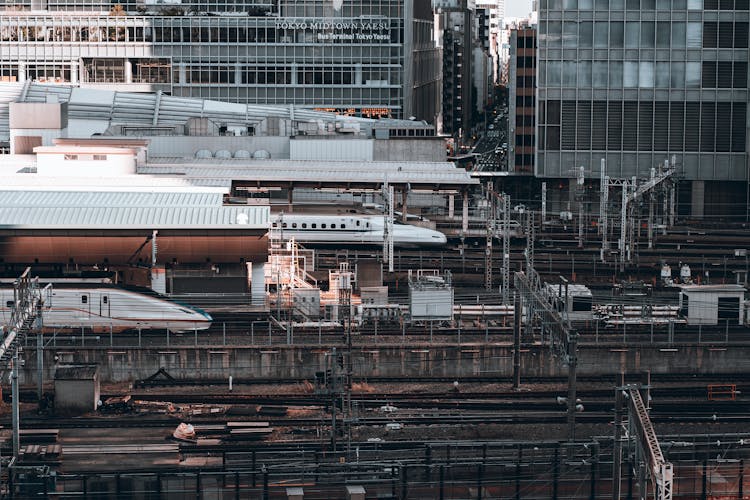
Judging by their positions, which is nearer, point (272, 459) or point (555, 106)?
point (272, 459)

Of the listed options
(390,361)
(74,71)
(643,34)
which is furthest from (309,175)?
(74,71)

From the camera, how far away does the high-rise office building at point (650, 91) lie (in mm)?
95188

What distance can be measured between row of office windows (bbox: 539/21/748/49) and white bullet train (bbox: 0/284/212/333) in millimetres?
46504

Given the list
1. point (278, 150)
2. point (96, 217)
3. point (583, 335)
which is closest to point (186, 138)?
point (278, 150)

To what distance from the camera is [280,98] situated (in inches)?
4980

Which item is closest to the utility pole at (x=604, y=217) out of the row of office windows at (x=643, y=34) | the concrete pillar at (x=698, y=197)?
the concrete pillar at (x=698, y=197)

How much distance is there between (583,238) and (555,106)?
15495mm

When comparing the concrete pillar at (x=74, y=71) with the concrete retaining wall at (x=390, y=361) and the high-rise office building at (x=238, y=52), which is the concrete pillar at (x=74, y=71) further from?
the concrete retaining wall at (x=390, y=361)

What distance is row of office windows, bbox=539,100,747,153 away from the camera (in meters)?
96.0

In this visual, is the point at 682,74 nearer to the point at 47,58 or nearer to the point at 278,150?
the point at 278,150

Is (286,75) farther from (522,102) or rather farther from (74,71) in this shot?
(522,102)

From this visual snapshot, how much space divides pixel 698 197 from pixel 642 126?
5206 mm

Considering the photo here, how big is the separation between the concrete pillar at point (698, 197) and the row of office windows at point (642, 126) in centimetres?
207

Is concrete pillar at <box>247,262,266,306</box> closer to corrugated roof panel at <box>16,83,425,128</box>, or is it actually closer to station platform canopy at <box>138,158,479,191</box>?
station platform canopy at <box>138,158,479,191</box>
